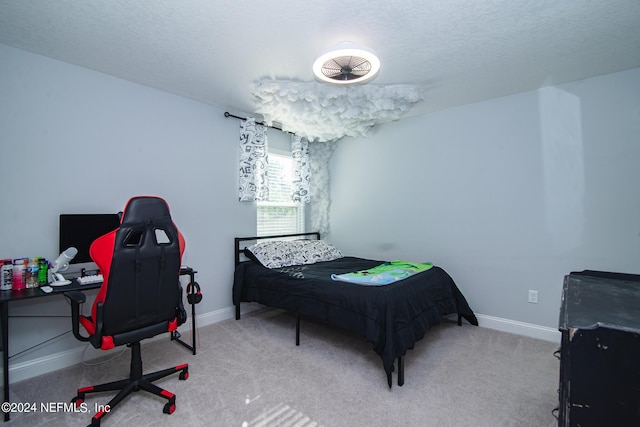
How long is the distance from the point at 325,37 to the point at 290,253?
7.42 ft

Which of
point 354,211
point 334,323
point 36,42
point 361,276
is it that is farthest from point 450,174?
point 36,42

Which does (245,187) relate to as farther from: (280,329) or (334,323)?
(334,323)

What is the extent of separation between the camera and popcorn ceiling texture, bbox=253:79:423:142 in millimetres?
2797

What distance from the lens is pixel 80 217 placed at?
91.7 inches

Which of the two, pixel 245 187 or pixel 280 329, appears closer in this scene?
pixel 280 329

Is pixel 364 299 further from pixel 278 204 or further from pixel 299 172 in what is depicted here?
pixel 299 172

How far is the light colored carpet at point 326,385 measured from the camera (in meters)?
1.78

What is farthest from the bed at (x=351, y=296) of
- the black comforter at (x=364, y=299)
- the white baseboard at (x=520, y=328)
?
the white baseboard at (x=520, y=328)

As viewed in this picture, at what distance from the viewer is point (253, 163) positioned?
3648mm

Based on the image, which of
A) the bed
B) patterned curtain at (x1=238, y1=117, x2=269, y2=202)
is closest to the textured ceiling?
patterned curtain at (x1=238, y1=117, x2=269, y2=202)

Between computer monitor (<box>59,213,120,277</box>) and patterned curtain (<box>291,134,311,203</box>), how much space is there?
220cm

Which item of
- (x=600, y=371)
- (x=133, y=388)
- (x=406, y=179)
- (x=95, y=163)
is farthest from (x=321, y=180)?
(x=600, y=371)

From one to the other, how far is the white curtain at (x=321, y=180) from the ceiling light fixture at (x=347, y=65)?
2.01 metres

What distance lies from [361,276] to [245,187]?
1820 millimetres
